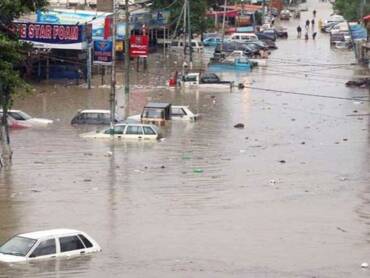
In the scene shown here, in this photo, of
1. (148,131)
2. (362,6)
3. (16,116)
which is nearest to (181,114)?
(148,131)

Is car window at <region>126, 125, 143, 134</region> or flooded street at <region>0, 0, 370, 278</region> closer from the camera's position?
flooded street at <region>0, 0, 370, 278</region>

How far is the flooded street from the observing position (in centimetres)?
2341

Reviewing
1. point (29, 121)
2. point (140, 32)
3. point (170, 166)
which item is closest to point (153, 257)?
point (170, 166)

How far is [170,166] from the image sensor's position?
36.3 m

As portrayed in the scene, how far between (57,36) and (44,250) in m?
Result: 38.0

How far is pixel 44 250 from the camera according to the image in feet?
72.1

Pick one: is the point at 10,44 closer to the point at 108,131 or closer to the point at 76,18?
the point at 108,131

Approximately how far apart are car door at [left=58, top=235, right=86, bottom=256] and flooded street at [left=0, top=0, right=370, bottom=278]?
19cm

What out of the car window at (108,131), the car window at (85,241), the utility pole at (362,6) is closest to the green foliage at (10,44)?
the car window at (108,131)

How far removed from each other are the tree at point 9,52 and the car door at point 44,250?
12.0 m

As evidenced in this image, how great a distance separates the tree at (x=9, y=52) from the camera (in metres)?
33.8

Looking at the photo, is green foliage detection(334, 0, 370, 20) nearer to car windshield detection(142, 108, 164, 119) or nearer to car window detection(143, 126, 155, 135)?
car windshield detection(142, 108, 164, 119)

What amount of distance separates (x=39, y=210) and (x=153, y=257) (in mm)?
6075

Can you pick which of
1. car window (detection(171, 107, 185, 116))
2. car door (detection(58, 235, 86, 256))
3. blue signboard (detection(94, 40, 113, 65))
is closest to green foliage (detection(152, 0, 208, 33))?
blue signboard (detection(94, 40, 113, 65))
